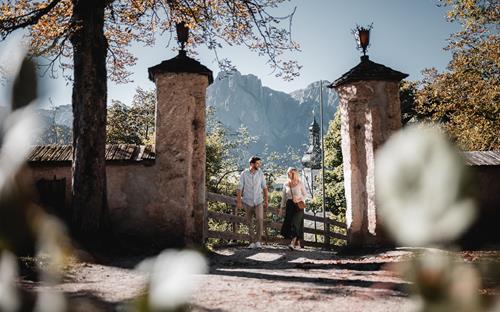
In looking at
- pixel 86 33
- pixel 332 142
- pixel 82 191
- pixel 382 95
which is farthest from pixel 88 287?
pixel 332 142

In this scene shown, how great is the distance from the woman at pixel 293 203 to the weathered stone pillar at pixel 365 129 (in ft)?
3.26

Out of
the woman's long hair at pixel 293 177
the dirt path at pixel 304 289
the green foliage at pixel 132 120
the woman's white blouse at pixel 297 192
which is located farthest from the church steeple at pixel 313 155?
the dirt path at pixel 304 289

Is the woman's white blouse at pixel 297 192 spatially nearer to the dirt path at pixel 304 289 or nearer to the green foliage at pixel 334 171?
the dirt path at pixel 304 289

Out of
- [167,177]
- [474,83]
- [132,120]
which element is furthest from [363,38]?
[132,120]

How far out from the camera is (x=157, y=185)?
728cm

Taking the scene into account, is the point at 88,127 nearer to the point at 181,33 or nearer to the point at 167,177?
the point at 167,177

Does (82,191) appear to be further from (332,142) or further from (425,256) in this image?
(332,142)

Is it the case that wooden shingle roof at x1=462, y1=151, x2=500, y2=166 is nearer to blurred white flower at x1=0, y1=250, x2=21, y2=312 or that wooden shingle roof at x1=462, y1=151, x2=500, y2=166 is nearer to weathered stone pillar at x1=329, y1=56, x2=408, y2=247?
weathered stone pillar at x1=329, y1=56, x2=408, y2=247

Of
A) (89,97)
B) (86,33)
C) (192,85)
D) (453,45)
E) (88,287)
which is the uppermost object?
(453,45)

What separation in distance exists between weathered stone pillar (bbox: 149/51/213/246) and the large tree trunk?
110cm

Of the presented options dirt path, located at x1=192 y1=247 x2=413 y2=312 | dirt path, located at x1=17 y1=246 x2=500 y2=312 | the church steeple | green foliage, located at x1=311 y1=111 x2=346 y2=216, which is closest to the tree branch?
dirt path, located at x1=17 y1=246 x2=500 y2=312

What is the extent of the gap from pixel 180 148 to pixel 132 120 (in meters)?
19.1

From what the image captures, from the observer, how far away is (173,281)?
207mm

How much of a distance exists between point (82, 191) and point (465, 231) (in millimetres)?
6745
